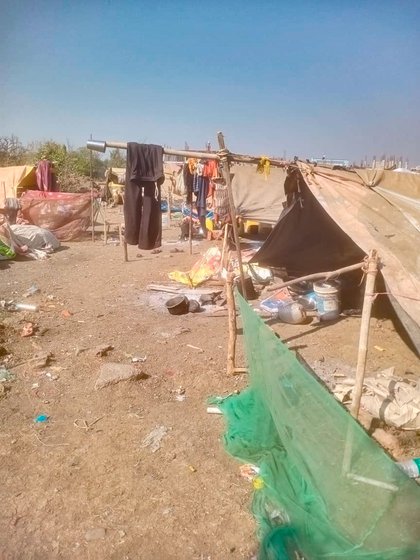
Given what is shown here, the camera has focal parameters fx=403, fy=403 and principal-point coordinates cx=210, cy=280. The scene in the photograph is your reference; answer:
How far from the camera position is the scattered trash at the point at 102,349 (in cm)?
529

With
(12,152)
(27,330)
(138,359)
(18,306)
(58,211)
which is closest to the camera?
(138,359)

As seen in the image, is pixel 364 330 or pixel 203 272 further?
pixel 203 272

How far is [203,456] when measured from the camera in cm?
350

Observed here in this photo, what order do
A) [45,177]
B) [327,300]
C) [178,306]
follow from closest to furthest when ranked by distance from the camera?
[327,300] < [178,306] < [45,177]

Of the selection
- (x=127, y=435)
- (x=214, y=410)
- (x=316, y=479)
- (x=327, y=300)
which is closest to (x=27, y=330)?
(x=127, y=435)

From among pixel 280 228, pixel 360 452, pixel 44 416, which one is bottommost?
pixel 44 416

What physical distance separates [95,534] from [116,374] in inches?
81.4

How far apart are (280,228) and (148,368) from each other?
314cm

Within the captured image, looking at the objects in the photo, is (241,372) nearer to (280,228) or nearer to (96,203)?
(280,228)

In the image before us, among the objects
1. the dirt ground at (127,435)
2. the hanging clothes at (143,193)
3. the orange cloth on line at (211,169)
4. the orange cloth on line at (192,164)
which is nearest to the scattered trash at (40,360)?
the dirt ground at (127,435)

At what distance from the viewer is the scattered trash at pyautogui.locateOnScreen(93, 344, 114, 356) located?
17.4 feet

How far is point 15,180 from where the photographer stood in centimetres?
1380

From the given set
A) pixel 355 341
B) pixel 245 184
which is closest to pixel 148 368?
pixel 355 341

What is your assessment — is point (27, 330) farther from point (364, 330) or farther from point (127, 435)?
point (364, 330)
